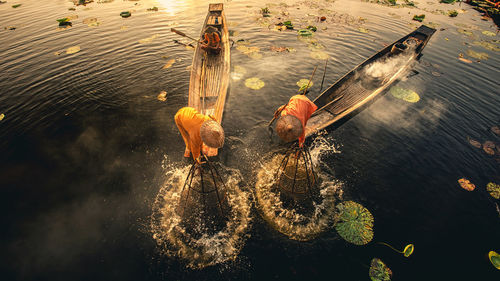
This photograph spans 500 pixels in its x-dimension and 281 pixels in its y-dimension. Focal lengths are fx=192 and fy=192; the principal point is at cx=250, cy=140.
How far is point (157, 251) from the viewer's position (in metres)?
4.56

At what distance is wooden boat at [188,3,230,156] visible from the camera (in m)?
6.97

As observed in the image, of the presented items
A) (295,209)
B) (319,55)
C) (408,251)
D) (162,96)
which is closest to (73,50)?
(162,96)

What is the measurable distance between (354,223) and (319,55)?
957cm

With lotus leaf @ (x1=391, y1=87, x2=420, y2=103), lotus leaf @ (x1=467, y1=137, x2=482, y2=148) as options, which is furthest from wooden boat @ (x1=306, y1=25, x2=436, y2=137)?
lotus leaf @ (x1=467, y1=137, x2=482, y2=148)

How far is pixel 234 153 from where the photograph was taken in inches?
261

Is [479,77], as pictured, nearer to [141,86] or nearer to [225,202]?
[225,202]

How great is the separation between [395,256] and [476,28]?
18393mm

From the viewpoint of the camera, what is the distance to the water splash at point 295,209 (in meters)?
4.91

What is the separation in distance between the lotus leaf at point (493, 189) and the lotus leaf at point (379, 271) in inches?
167

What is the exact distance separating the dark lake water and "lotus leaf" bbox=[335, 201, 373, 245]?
17 cm

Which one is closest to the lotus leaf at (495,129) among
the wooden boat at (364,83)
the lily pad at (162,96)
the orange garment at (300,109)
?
the wooden boat at (364,83)

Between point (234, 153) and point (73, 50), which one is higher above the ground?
point (73, 50)

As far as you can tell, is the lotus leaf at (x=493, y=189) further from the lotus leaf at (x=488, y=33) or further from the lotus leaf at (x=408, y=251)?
the lotus leaf at (x=488, y=33)

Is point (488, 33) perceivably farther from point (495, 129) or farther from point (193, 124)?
point (193, 124)
